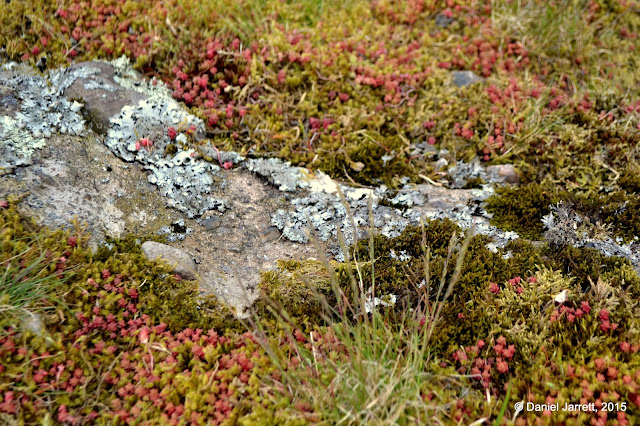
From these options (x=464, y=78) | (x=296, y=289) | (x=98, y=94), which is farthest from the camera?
(x=464, y=78)

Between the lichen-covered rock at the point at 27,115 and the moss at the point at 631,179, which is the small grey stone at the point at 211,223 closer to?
the lichen-covered rock at the point at 27,115

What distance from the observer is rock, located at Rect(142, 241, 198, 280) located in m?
4.04

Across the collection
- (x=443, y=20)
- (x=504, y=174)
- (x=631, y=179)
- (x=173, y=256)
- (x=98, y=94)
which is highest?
(x=443, y=20)

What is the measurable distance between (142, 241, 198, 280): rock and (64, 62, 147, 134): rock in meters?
1.70

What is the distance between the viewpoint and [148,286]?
388 cm

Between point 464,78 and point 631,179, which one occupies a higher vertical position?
point 464,78

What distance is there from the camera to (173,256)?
410cm

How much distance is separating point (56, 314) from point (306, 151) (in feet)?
10.1

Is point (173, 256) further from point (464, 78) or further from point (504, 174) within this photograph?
point (464, 78)

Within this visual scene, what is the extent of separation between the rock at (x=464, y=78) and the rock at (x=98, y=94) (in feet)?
13.3

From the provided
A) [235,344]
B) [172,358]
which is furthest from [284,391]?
[172,358]

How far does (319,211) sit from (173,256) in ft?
4.86

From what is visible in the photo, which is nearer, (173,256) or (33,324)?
(33,324)

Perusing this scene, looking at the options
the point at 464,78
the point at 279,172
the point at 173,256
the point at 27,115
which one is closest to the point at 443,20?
the point at 464,78
